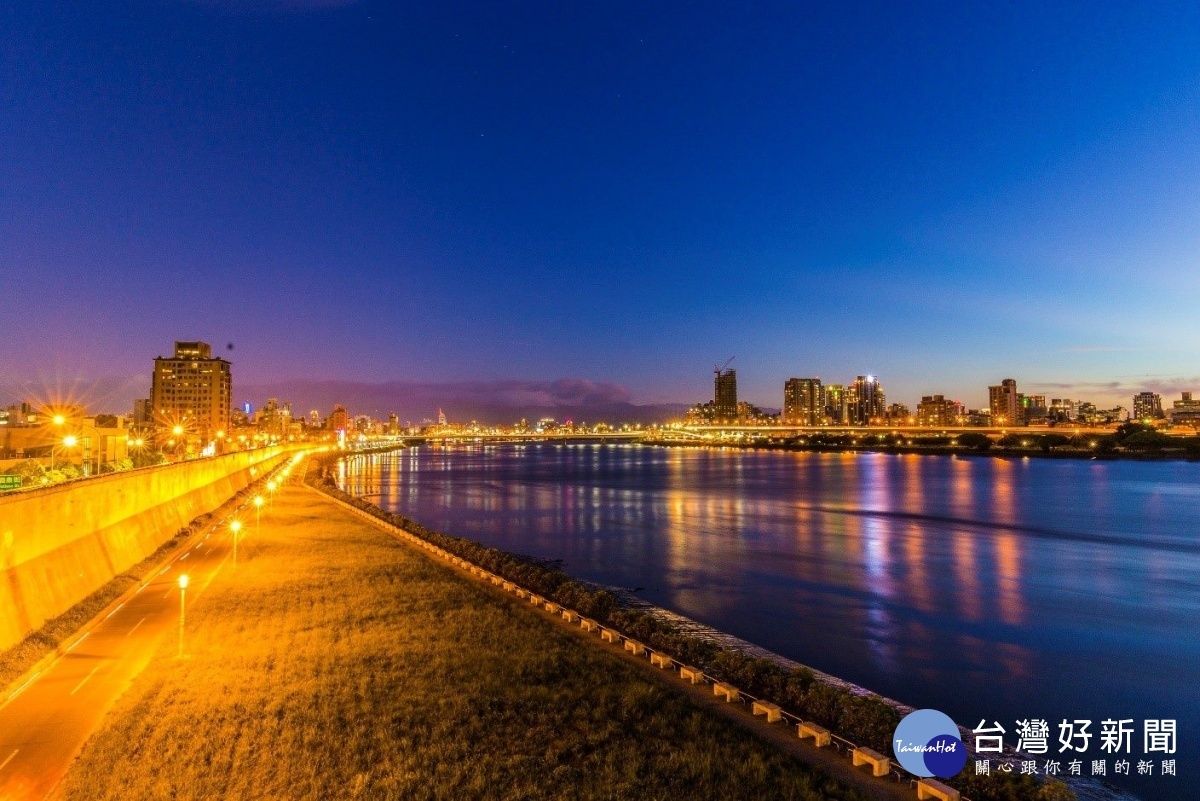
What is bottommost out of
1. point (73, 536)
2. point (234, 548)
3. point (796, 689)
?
point (796, 689)

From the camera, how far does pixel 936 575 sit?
118 ft

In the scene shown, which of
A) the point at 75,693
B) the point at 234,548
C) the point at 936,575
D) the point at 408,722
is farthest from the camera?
the point at 936,575

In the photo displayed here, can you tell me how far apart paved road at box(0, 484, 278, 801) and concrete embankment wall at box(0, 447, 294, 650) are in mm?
1373

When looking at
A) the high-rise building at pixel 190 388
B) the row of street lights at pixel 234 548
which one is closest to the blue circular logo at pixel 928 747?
the row of street lights at pixel 234 548

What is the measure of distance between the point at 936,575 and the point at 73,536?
1466 inches

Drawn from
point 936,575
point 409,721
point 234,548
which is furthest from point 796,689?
point 234,548

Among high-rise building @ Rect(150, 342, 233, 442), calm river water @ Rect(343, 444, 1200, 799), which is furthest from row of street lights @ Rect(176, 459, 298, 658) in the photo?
high-rise building @ Rect(150, 342, 233, 442)

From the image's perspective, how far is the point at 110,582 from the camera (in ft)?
75.2

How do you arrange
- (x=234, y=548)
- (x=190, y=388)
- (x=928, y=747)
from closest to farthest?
(x=928, y=747) < (x=234, y=548) < (x=190, y=388)

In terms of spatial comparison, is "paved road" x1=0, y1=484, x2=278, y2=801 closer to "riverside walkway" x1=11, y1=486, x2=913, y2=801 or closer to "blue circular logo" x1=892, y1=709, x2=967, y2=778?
"riverside walkway" x1=11, y1=486, x2=913, y2=801

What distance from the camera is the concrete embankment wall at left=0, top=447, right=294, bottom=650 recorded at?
16406 millimetres

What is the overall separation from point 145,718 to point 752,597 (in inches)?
937

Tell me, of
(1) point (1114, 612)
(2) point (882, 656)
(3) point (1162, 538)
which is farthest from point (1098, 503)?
(2) point (882, 656)

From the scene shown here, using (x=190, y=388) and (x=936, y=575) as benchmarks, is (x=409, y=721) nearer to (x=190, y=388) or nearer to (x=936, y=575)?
(x=936, y=575)
